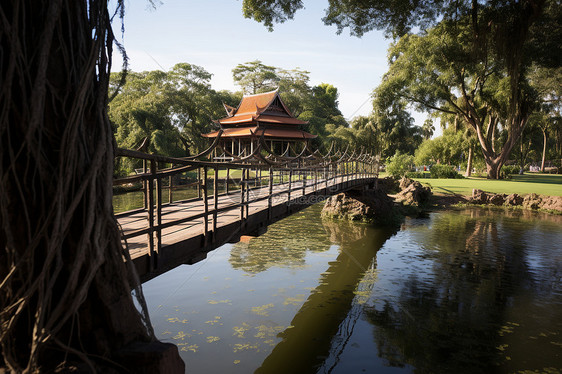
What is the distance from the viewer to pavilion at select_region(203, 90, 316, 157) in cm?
2602

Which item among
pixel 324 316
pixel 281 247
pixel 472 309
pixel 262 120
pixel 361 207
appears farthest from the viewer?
pixel 262 120

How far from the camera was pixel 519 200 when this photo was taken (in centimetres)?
2030

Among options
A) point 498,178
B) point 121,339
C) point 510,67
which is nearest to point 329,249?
point 510,67

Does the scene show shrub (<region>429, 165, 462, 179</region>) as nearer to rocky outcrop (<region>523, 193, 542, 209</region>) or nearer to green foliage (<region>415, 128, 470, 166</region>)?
green foliage (<region>415, 128, 470, 166</region>)

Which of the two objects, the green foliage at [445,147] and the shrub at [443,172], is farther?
the green foliage at [445,147]

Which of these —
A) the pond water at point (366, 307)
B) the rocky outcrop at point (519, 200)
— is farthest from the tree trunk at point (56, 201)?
the rocky outcrop at point (519, 200)

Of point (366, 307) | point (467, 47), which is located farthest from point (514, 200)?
point (366, 307)

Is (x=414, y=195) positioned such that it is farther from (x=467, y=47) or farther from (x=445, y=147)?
(x=445, y=147)

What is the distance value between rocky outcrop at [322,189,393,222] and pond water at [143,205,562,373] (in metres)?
3.31

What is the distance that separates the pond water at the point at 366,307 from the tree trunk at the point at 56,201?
3.07 metres

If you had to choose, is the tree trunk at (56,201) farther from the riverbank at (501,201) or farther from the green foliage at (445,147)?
the green foliage at (445,147)

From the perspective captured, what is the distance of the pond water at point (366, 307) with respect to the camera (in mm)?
5477

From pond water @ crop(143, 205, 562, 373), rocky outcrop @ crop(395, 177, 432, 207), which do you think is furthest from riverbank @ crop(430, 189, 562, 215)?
pond water @ crop(143, 205, 562, 373)

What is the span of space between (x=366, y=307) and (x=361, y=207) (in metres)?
9.33
